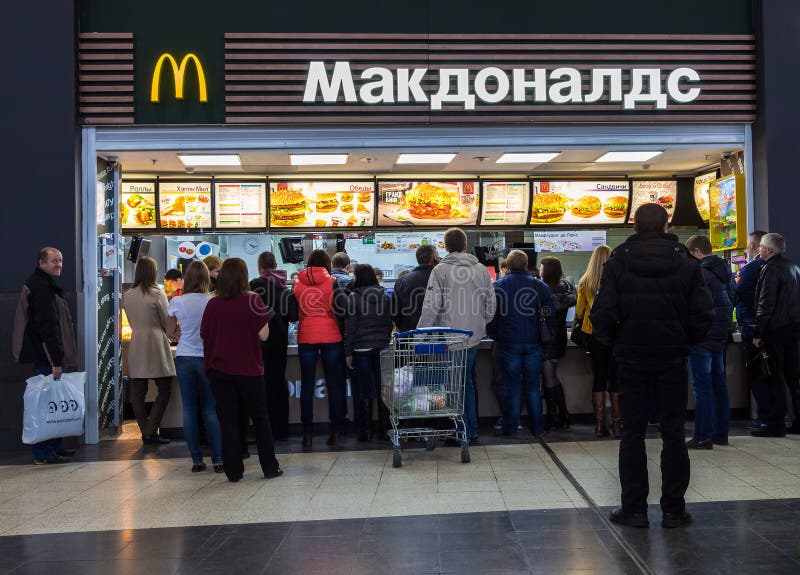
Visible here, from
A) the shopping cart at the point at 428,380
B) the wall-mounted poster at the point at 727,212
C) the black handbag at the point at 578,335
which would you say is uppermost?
the wall-mounted poster at the point at 727,212

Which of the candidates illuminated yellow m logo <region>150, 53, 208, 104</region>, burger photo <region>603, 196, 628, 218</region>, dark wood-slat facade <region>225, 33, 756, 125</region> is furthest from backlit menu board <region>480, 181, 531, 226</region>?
illuminated yellow m logo <region>150, 53, 208, 104</region>

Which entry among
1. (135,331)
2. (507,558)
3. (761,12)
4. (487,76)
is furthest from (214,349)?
(761,12)

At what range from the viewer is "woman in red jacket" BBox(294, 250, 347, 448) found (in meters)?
8.35

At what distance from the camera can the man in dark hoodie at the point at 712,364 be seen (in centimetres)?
754

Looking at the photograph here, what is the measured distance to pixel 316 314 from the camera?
837 centimetres

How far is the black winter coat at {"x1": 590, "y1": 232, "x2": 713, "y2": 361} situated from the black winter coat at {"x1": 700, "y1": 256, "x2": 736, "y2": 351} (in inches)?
102

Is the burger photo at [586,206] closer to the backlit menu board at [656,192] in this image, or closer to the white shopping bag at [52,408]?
the backlit menu board at [656,192]

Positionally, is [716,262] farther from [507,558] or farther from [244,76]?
[244,76]

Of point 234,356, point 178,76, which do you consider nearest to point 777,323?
point 234,356

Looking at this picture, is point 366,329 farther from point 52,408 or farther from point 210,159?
point 210,159

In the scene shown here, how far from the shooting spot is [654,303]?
5113mm

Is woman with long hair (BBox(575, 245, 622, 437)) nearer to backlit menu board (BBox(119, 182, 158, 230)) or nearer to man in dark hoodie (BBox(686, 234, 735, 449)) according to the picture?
man in dark hoodie (BBox(686, 234, 735, 449))

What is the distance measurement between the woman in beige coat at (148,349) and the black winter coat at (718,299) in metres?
5.30

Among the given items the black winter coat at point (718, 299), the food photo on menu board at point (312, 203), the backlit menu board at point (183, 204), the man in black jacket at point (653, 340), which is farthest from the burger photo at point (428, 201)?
the man in black jacket at point (653, 340)
